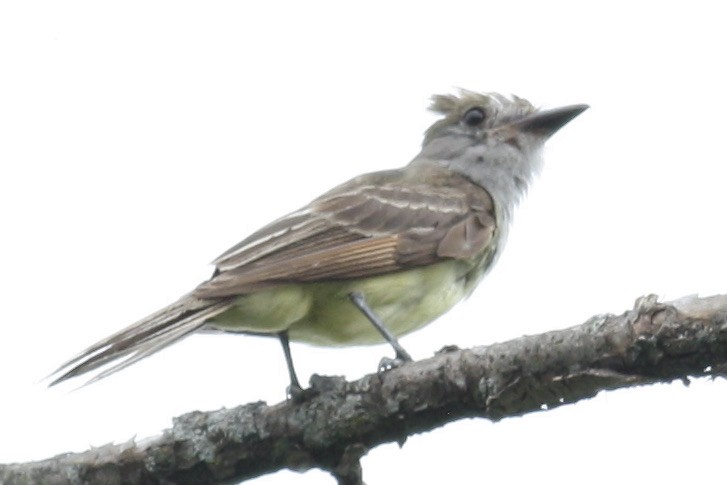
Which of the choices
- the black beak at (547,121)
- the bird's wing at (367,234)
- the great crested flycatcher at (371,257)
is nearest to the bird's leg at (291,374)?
the great crested flycatcher at (371,257)

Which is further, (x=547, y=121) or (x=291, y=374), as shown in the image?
(x=547, y=121)

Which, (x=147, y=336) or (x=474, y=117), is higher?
(x=474, y=117)

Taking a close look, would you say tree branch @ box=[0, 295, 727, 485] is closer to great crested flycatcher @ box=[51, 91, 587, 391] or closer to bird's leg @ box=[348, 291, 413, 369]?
great crested flycatcher @ box=[51, 91, 587, 391]

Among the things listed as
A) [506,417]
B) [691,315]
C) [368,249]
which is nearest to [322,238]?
[368,249]

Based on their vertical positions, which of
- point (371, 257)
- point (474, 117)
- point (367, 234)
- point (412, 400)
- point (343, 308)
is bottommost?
point (412, 400)

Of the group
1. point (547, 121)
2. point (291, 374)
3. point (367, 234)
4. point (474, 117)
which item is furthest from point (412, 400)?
point (474, 117)

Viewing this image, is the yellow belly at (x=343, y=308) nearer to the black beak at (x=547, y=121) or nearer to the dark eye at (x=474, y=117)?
the black beak at (x=547, y=121)

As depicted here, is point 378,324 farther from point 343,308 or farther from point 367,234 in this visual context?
point 367,234

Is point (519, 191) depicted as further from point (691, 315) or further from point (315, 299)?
point (691, 315)
